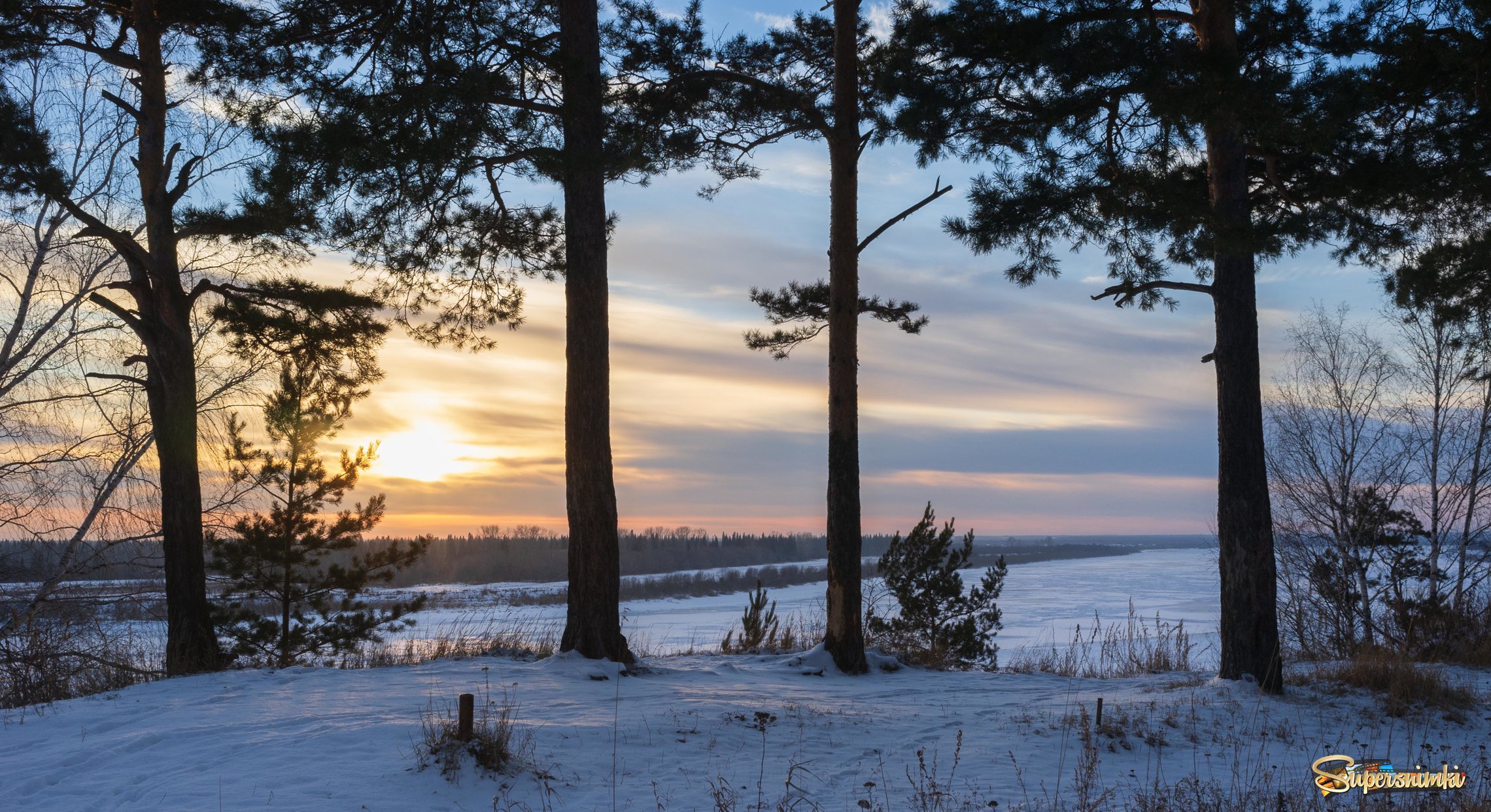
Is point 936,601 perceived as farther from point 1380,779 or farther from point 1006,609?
point 1006,609

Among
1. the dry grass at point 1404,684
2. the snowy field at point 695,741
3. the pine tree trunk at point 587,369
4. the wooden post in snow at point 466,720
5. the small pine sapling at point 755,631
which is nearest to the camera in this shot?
the snowy field at point 695,741

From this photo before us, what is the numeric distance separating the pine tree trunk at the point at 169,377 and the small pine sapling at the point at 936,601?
28.5 feet

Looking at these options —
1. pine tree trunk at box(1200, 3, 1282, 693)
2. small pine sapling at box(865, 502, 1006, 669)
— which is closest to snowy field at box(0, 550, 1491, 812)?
pine tree trunk at box(1200, 3, 1282, 693)

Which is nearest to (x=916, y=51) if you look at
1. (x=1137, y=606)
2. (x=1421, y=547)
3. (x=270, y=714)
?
(x=270, y=714)

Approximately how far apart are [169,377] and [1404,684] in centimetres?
1286

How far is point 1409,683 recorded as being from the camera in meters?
8.10

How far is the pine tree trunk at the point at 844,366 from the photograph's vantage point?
10242 mm

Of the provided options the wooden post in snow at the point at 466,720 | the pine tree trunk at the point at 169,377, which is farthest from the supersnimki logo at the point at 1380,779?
the pine tree trunk at the point at 169,377

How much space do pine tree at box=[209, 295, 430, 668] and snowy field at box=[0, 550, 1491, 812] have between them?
391cm

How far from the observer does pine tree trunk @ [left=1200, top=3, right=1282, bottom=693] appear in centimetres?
830

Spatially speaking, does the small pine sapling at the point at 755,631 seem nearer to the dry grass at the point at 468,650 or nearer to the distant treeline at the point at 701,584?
the dry grass at the point at 468,650

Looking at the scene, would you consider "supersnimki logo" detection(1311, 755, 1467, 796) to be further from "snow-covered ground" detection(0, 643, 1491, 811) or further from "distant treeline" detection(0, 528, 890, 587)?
"distant treeline" detection(0, 528, 890, 587)

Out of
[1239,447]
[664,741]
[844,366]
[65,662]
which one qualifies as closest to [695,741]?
[664,741]

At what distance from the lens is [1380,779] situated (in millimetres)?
5195
